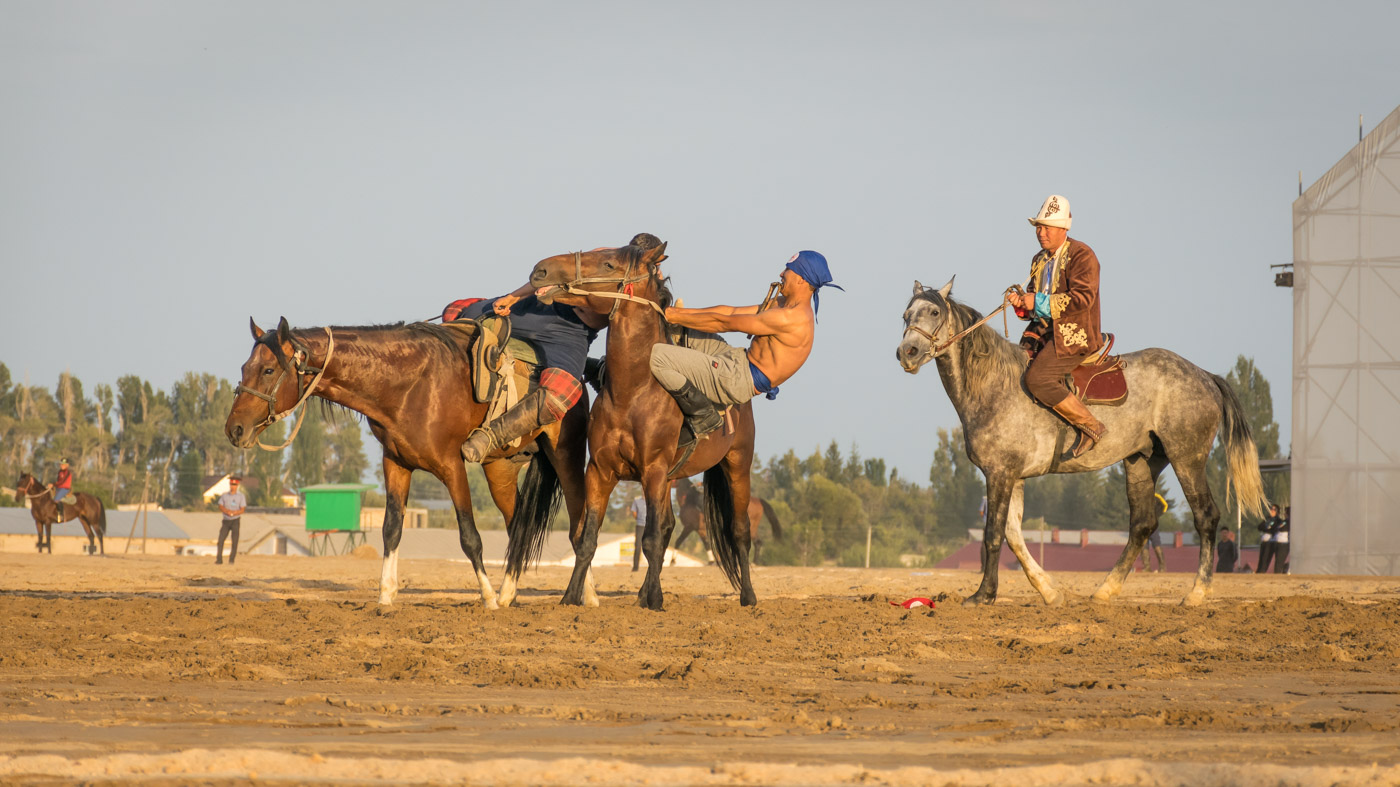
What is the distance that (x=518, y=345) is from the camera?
30.5ft

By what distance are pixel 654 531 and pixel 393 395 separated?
81.6 inches

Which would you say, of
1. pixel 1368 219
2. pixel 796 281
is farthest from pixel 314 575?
pixel 1368 219

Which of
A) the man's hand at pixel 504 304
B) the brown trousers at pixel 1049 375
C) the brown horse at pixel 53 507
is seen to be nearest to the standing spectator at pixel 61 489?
the brown horse at pixel 53 507

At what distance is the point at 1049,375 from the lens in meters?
9.38

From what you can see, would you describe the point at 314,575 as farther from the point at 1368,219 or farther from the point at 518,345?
the point at 1368,219

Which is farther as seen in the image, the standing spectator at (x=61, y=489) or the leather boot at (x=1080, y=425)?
the standing spectator at (x=61, y=489)

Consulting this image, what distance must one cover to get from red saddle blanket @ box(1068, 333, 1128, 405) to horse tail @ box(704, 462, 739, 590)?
9.07 feet

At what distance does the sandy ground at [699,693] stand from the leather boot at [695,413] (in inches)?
47.3

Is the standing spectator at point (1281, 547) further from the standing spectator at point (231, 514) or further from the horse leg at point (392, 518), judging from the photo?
the standing spectator at point (231, 514)

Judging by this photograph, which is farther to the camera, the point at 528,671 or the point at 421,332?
the point at 421,332

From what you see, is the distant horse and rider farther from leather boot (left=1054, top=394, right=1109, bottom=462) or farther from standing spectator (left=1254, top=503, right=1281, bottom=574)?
standing spectator (left=1254, top=503, right=1281, bottom=574)

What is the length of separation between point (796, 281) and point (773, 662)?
3.26 metres

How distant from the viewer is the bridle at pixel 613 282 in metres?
8.48

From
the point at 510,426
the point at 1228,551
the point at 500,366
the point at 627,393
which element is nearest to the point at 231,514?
the point at 500,366
